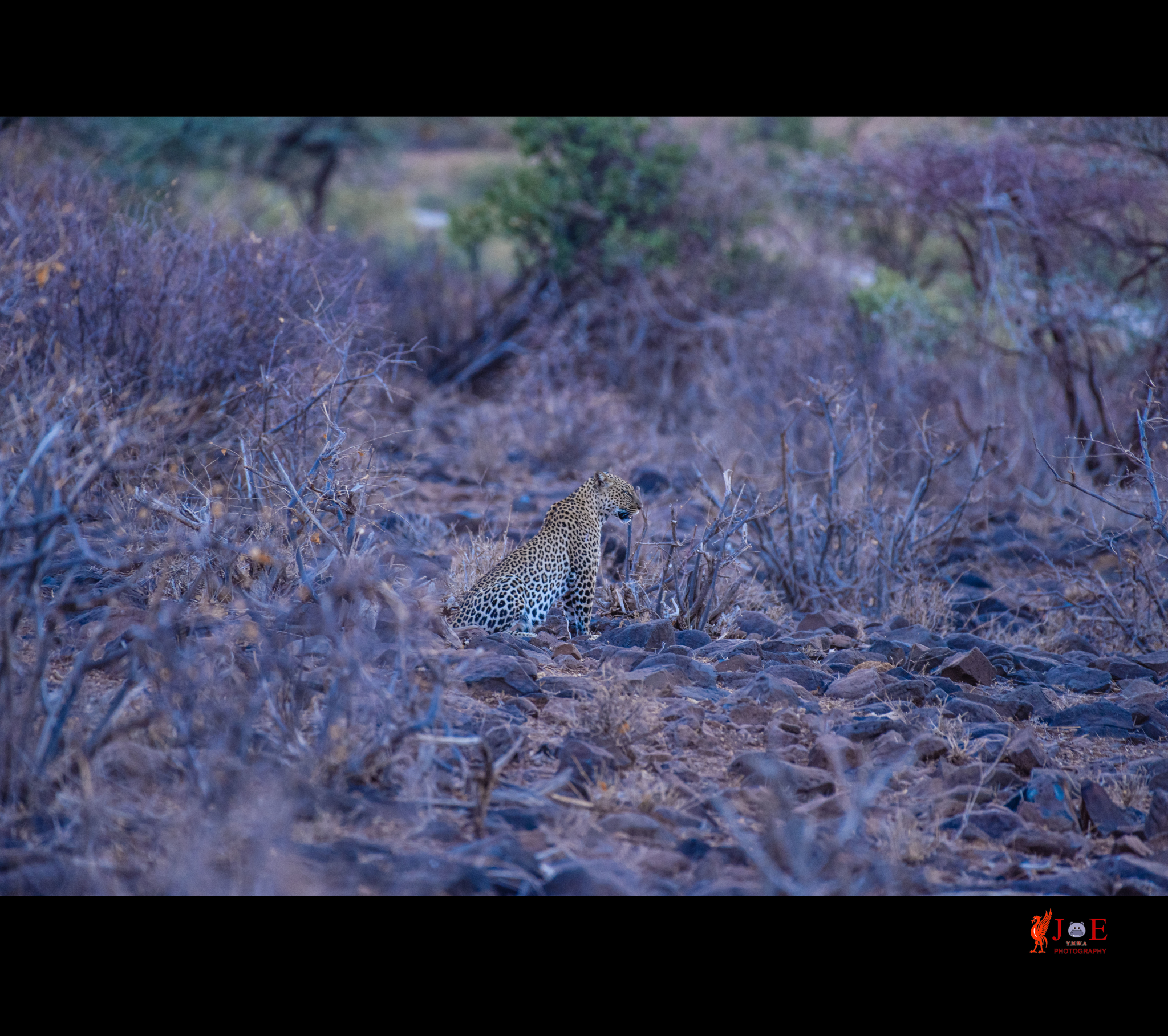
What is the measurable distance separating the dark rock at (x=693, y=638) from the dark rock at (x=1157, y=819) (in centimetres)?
227

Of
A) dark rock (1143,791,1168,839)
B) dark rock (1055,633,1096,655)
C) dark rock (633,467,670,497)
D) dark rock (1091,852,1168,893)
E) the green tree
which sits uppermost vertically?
the green tree

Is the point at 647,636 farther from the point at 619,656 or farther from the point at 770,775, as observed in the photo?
the point at 770,775

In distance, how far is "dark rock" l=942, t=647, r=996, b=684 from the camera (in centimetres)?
567

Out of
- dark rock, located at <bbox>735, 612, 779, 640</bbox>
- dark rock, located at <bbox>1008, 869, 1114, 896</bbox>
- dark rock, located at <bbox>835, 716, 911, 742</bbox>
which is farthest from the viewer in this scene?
dark rock, located at <bbox>735, 612, 779, 640</bbox>

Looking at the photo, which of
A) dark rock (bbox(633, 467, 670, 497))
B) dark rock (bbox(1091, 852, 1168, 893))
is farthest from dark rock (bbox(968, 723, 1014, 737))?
dark rock (bbox(633, 467, 670, 497))

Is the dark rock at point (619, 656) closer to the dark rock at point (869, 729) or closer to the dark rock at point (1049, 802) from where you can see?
the dark rock at point (869, 729)

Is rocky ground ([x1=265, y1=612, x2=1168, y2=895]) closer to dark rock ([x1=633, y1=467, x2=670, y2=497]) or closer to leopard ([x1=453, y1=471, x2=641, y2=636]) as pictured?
leopard ([x1=453, y1=471, x2=641, y2=636])

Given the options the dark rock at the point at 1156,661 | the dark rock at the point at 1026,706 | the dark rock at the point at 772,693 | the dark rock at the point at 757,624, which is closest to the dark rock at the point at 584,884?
the dark rock at the point at 772,693

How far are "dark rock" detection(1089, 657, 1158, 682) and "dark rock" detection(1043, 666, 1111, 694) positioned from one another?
0.11 meters

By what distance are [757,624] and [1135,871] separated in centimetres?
270

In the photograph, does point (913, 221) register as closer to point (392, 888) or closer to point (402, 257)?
point (402, 257)

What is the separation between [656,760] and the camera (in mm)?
4539

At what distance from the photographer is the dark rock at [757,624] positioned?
6.31 metres
